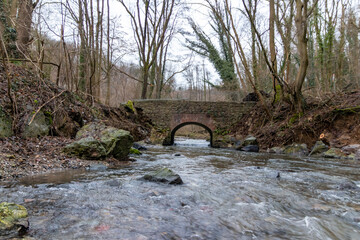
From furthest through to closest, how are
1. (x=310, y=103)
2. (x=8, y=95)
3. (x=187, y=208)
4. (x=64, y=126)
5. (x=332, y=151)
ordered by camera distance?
(x=310, y=103) → (x=332, y=151) → (x=64, y=126) → (x=8, y=95) → (x=187, y=208)

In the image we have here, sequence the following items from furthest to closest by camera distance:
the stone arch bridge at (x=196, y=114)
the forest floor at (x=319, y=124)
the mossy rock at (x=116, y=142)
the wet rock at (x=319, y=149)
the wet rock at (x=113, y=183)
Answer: the stone arch bridge at (x=196, y=114) → the forest floor at (x=319, y=124) → the wet rock at (x=319, y=149) → the mossy rock at (x=116, y=142) → the wet rock at (x=113, y=183)

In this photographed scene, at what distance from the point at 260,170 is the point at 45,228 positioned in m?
4.25

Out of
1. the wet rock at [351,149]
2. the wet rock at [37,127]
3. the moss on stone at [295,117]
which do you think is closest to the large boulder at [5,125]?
the wet rock at [37,127]

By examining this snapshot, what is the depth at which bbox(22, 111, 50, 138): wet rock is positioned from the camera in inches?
193

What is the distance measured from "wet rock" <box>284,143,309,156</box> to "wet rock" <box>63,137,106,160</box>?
21.0 feet

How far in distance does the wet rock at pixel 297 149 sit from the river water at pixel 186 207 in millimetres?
4292

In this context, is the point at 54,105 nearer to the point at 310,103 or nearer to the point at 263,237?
the point at 263,237

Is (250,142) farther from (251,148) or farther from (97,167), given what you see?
(97,167)

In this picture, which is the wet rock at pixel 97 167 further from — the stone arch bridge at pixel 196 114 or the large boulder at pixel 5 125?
the stone arch bridge at pixel 196 114

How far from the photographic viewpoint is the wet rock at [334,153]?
294 inches

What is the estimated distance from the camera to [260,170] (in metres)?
5.22

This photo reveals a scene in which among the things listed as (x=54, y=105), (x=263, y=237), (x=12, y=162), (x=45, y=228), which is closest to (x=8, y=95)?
(x=54, y=105)

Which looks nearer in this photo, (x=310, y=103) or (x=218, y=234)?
(x=218, y=234)

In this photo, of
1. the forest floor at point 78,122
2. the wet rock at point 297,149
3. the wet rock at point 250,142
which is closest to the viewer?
the forest floor at point 78,122
